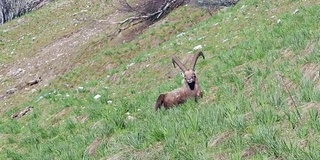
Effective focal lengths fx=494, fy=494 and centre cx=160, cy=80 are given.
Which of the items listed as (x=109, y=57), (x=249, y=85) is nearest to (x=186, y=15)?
(x=109, y=57)

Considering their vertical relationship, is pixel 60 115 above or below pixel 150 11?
above

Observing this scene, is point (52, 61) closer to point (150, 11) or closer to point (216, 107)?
point (150, 11)

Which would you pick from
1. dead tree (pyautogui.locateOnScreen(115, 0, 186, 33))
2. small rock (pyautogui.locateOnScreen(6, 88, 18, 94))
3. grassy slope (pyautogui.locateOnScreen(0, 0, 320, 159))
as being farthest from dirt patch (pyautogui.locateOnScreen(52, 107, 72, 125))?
dead tree (pyautogui.locateOnScreen(115, 0, 186, 33))

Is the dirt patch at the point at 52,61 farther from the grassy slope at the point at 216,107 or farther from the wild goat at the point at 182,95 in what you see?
the wild goat at the point at 182,95

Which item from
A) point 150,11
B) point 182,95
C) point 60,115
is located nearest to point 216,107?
point 182,95

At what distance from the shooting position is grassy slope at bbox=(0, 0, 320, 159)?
5234 millimetres

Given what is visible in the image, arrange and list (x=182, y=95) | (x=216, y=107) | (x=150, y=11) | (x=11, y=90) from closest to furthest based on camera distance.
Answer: (x=216, y=107) → (x=182, y=95) → (x=11, y=90) → (x=150, y=11)

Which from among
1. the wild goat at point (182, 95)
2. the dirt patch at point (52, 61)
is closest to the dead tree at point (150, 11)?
the dirt patch at point (52, 61)

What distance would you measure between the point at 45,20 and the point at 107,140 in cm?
2668

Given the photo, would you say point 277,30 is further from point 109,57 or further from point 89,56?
point 89,56

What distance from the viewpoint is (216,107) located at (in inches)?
260

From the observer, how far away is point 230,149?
16.9 feet

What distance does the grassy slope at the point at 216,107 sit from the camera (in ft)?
17.2

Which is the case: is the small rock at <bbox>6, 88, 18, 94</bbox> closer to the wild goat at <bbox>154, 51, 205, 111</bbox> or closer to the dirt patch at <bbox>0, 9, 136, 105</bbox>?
the dirt patch at <bbox>0, 9, 136, 105</bbox>
